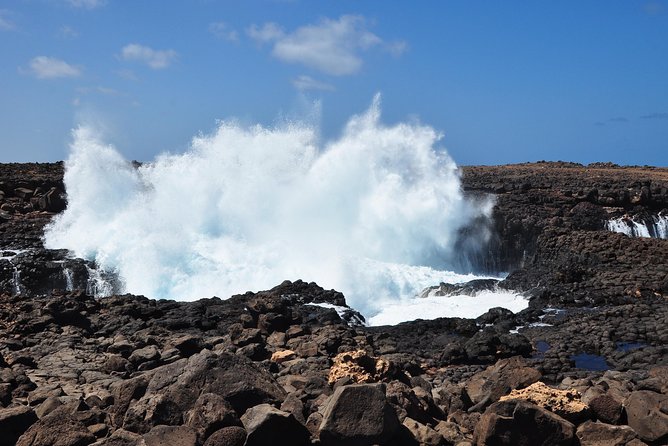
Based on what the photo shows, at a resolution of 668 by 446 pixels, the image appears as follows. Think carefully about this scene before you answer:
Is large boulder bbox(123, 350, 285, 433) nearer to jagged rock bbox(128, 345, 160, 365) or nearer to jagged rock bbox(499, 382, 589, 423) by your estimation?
jagged rock bbox(499, 382, 589, 423)

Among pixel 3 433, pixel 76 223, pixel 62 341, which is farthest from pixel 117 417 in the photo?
pixel 76 223

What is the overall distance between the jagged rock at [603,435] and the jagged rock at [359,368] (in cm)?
322

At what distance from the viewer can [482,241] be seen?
30750mm

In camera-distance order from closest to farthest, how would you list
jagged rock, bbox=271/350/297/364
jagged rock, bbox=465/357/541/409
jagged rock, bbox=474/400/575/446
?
1. jagged rock, bbox=474/400/575/446
2. jagged rock, bbox=465/357/541/409
3. jagged rock, bbox=271/350/297/364

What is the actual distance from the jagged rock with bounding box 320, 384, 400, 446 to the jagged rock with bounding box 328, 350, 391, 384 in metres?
2.54

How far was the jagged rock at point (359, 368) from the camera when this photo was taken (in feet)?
33.2

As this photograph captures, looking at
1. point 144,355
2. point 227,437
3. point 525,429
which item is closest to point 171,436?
point 227,437

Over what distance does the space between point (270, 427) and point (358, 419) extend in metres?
0.89

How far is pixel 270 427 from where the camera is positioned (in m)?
7.02

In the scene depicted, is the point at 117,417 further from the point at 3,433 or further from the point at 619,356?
the point at 619,356

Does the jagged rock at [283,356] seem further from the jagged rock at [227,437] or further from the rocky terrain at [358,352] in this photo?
the jagged rock at [227,437]

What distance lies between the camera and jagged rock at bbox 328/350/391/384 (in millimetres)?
10133

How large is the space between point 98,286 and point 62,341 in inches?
355

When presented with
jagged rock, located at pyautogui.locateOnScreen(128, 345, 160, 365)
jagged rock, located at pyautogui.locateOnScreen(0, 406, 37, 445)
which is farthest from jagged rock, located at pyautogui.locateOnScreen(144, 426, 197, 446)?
jagged rock, located at pyautogui.locateOnScreen(128, 345, 160, 365)
